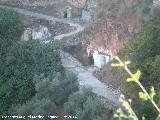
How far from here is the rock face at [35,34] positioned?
122ft

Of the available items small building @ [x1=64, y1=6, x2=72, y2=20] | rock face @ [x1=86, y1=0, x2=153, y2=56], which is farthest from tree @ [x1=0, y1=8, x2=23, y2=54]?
small building @ [x1=64, y1=6, x2=72, y2=20]

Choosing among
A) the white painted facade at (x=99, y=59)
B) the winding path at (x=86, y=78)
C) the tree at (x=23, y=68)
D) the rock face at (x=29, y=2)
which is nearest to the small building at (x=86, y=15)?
the winding path at (x=86, y=78)

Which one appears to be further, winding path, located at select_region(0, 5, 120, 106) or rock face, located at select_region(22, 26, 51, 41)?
rock face, located at select_region(22, 26, 51, 41)

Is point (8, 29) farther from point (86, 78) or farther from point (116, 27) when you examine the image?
point (116, 27)

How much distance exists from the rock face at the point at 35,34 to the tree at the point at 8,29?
23.7 inches

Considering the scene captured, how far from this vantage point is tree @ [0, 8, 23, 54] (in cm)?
3294

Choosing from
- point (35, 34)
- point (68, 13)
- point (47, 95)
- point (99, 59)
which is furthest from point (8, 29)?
point (47, 95)

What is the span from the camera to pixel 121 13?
104 ft

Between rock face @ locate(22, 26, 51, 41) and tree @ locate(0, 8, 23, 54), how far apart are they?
60 centimetres

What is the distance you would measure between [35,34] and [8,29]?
3.43 m

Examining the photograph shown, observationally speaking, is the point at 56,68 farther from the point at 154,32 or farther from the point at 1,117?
the point at 154,32

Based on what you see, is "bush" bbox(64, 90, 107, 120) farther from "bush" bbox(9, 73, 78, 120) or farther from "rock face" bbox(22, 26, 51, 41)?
"rock face" bbox(22, 26, 51, 41)

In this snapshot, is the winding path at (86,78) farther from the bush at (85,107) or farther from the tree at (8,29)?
the tree at (8,29)

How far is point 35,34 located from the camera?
37.6 meters
